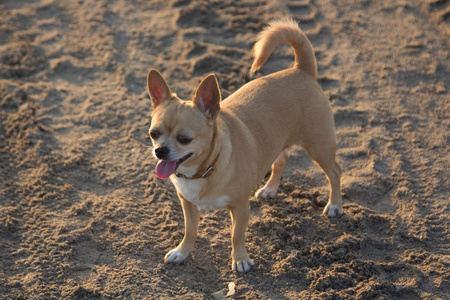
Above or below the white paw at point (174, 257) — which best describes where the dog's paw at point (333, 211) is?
below

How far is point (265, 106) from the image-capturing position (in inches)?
151

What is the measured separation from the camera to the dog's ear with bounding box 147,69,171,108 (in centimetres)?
346

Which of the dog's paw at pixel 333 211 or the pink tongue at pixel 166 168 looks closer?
the pink tongue at pixel 166 168

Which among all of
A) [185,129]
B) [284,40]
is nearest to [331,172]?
[284,40]

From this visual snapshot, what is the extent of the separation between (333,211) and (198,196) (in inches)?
54.4

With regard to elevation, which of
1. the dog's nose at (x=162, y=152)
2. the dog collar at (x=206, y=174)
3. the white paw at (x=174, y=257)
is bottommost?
the white paw at (x=174, y=257)

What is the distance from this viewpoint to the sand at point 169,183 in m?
3.71

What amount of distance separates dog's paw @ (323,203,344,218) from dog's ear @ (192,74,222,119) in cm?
152

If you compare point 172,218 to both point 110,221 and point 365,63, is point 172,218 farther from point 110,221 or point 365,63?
point 365,63

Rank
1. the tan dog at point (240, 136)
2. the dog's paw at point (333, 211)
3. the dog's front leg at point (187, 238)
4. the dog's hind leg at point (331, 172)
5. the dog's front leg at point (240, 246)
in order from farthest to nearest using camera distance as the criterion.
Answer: the dog's paw at point (333, 211) → the dog's hind leg at point (331, 172) → the dog's front leg at point (187, 238) → the dog's front leg at point (240, 246) → the tan dog at point (240, 136)

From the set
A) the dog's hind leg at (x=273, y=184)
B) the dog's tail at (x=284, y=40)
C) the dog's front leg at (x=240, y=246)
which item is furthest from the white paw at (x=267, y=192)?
the dog's tail at (x=284, y=40)

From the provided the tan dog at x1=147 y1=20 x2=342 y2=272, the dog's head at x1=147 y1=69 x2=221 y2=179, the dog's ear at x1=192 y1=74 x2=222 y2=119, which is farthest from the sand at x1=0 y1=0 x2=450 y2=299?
the dog's ear at x1=192 y1=74 x2=222 y2=119

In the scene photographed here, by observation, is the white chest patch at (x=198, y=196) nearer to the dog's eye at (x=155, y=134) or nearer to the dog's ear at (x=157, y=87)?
the dog's eye at (x=155, y=134)

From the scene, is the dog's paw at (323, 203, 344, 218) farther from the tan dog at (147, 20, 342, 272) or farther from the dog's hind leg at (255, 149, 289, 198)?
the dog's hind leg at (255, 149, 289, 198)
